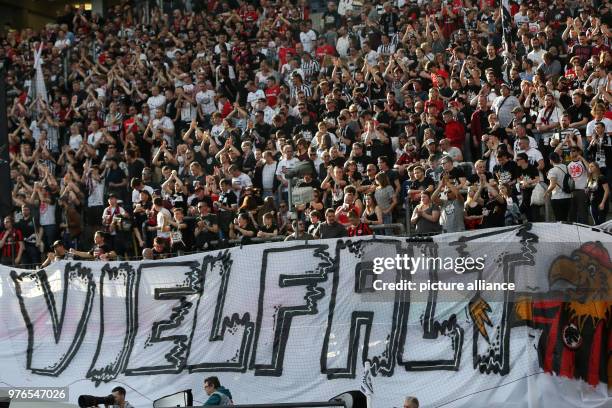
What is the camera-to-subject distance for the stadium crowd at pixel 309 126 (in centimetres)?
1834

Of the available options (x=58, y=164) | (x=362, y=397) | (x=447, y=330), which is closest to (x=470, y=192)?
(x=447, y=330)

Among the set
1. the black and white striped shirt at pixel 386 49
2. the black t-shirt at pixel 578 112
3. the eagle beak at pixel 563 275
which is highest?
the black and white striped shirt at pixel 386 49

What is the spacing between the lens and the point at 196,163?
22.2m

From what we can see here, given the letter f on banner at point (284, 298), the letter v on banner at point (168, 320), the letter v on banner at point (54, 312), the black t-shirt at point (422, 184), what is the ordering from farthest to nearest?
the black t-shirt at point (422, 184)
the letter v on banner at point (54, 312)
the letter v on banner at point (168, 320)
the letter f on banner at point (284, 298)

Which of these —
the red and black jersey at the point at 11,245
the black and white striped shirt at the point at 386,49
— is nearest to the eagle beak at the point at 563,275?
the black and white striped shirt at the point at 386,49

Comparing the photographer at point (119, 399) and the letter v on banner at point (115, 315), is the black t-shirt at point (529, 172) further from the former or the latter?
the photographer at point (119, 399)

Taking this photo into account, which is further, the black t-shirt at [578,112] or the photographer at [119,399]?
the black t-shirt at [578,112]

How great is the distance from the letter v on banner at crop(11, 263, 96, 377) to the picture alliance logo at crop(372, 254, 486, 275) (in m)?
4.58

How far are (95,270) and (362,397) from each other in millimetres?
10297

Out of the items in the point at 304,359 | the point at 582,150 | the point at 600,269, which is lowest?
the point at 304,359

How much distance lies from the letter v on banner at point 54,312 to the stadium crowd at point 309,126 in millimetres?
1709

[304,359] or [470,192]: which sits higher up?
[470,192]

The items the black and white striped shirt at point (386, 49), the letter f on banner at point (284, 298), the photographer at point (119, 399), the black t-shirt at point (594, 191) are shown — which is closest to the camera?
the photographer at point (119, 399)

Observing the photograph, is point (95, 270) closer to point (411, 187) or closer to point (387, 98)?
point (411, 187)
